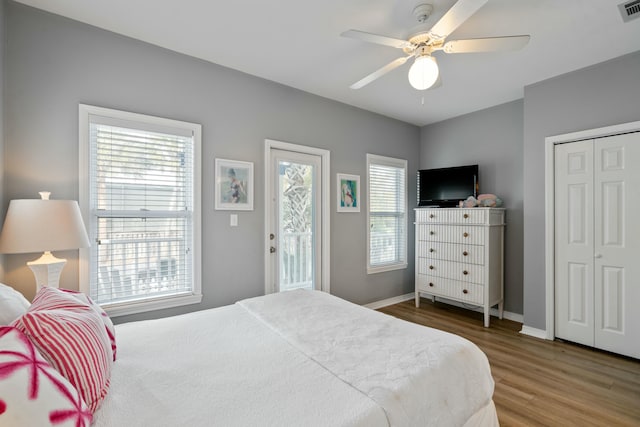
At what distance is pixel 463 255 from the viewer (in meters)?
3.63

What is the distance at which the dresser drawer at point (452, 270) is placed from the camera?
11.5 ft

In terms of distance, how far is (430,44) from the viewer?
76.7 inches

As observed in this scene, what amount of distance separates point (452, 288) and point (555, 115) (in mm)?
2220

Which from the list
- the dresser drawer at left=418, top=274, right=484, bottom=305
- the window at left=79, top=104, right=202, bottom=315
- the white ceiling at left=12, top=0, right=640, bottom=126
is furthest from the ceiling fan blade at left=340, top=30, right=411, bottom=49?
the dresser drawer at left=418, top=274, right=484, bottom=305

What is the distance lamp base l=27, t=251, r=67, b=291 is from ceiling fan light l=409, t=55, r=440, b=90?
2576 millimetres

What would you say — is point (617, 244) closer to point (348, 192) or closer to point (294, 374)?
point (348, 192)

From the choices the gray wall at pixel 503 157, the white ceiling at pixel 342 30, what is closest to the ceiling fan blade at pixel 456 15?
the white ceiling at pixel 342 30

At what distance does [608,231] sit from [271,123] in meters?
3.41

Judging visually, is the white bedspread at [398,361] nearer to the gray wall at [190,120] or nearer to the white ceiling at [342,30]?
the gray wall at [190,120]

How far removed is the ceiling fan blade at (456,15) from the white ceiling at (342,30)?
327 mm

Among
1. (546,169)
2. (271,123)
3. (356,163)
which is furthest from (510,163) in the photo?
(271,123)

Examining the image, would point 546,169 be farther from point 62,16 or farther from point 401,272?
point 62,16

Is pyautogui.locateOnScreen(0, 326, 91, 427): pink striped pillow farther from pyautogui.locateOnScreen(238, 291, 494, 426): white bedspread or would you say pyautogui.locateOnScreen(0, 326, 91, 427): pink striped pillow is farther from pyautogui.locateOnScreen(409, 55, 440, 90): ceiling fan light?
pyautogui.locateOnScreen(409, 55, 440, 90): ceiling fan light

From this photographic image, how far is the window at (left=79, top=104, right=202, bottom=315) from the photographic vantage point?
2213 mm
